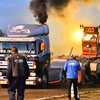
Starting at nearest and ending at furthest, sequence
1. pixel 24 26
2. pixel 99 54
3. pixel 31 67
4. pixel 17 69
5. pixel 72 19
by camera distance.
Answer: pixel 17 69 → pixel 31 67 → pixel 24 26 → pixel 99 54 → pixel 72 19

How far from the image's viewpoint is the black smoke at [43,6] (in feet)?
70.6

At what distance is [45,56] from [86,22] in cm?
2092

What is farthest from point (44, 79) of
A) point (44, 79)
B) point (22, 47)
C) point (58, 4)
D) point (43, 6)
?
point (58, 4)

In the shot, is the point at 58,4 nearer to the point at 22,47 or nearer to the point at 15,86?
the point at 22,47

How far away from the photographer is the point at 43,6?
2298 cm

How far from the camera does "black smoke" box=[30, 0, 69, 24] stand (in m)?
21.5

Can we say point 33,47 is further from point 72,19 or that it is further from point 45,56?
point 72,19

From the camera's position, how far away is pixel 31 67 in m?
13.9

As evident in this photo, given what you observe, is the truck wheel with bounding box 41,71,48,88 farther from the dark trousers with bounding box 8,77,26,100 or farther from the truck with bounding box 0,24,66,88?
the dark trousers with bounding box 8,77,26,100

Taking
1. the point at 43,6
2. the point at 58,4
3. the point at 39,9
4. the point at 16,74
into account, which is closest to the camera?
the point at 16,74

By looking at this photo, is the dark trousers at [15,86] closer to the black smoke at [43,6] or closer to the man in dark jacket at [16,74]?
the man in dark jacket at [16,74]

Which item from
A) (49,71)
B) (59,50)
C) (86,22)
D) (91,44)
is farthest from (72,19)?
(49,71)

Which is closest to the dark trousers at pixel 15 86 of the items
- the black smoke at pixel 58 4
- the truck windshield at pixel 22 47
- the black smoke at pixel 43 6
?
the truck windshield at pixel 22 47

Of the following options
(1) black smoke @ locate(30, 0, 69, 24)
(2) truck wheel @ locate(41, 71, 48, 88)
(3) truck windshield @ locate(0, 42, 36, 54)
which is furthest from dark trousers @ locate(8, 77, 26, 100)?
(1) black smoke @ locate(30, 0, 69, 24)
